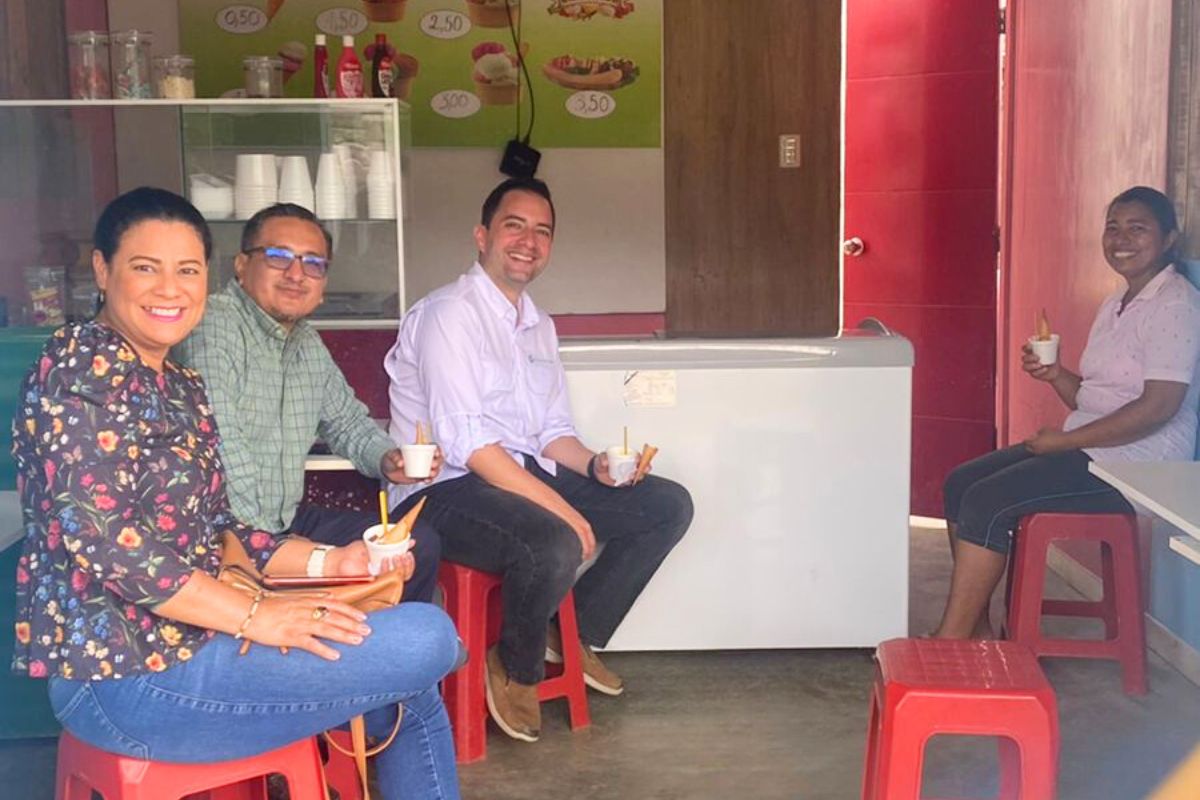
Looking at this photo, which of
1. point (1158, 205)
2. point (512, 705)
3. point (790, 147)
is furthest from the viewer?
point (790, 147)

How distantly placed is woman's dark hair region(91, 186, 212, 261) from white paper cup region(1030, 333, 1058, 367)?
2286 millimetres

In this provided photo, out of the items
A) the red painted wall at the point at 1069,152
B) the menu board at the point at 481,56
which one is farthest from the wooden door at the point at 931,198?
the menu board at the point at 481,56

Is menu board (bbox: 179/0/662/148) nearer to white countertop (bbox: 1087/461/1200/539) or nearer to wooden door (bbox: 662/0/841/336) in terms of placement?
wooden door (bbox: 662/0/841/336)

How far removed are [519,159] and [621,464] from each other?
230cm

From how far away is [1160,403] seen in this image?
3490 millimetres

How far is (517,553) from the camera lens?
121 inches

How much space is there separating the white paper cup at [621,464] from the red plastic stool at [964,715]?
1.12m

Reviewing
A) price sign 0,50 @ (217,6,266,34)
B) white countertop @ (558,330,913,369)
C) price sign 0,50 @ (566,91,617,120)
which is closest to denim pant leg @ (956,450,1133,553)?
white countertop @ (558,330,913,369)

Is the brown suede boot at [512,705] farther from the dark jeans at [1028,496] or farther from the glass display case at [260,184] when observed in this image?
the dark jeans at [1028,496]

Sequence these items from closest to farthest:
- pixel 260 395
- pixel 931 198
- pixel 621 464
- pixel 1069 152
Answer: pixel 260 395
pixel 621 464
pixel 1069 152
pixel 931 198

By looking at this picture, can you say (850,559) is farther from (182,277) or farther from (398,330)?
(182,277)

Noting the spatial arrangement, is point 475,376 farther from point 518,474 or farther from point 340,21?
point 340,21

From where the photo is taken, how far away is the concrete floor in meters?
3.03

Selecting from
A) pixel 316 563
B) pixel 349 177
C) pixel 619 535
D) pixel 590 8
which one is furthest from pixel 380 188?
pixel 590 8
